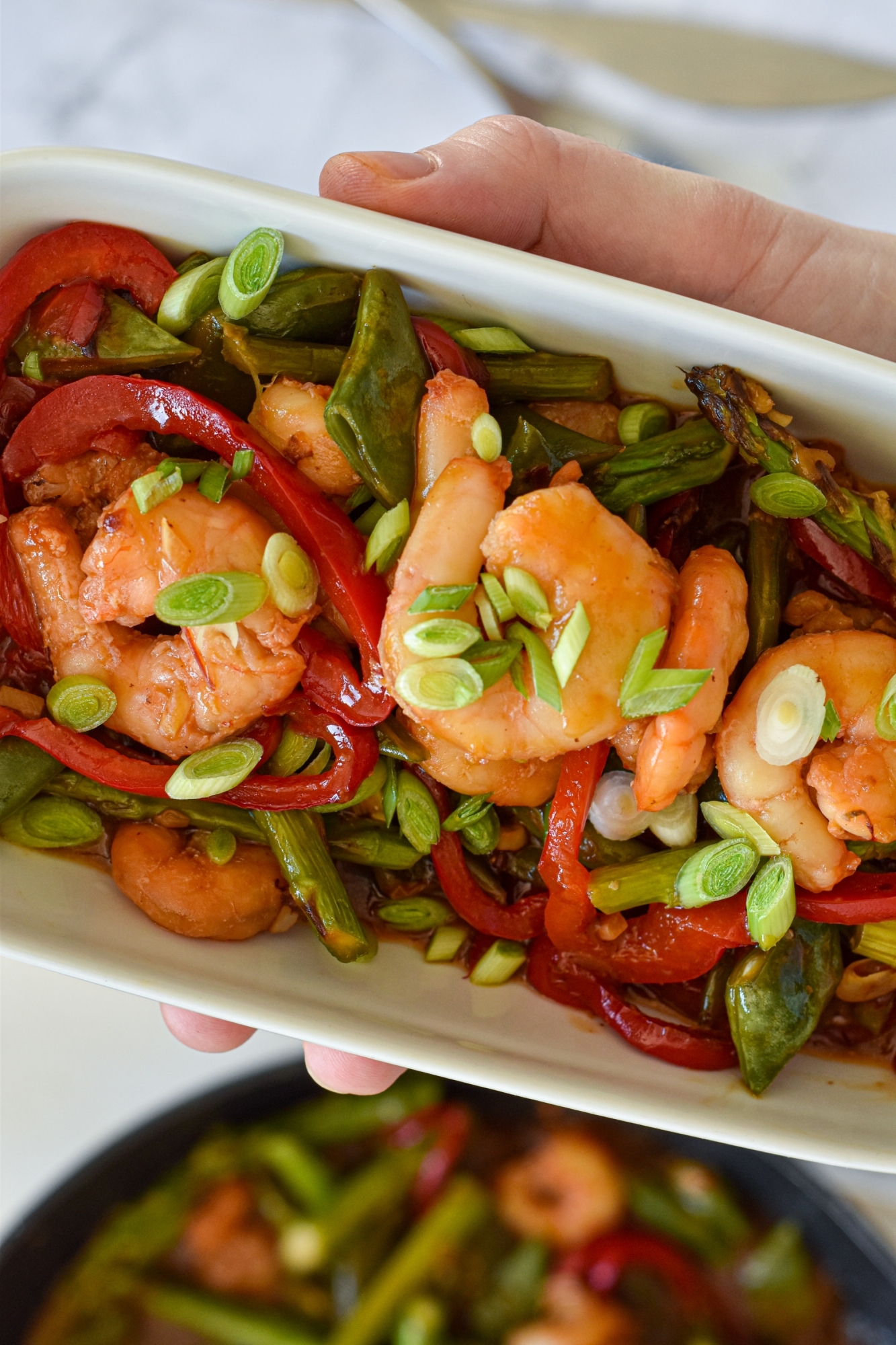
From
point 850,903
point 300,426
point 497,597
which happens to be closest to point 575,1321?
point 850,903

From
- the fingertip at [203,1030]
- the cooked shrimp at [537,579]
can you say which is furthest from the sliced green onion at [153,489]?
the fingertip at [203,1030]

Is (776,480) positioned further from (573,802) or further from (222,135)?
(222,135)

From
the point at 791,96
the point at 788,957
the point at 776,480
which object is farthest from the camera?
the point at 791,96

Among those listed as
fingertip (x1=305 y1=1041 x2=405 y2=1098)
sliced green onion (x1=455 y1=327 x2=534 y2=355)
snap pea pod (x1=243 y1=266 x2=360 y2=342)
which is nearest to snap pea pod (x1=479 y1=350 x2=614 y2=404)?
sliced green onion (x1=455 y1=327 x2=534 y2=355)

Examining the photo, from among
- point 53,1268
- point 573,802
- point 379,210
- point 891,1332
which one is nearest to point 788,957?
point 573,802

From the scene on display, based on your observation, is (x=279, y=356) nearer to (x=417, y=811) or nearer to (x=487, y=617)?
(x=487, y=617)

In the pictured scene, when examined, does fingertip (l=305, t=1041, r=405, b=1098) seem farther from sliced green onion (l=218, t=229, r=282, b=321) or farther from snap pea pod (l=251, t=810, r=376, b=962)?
sliced green onion (l=218, t=229, r=282, b=321)
